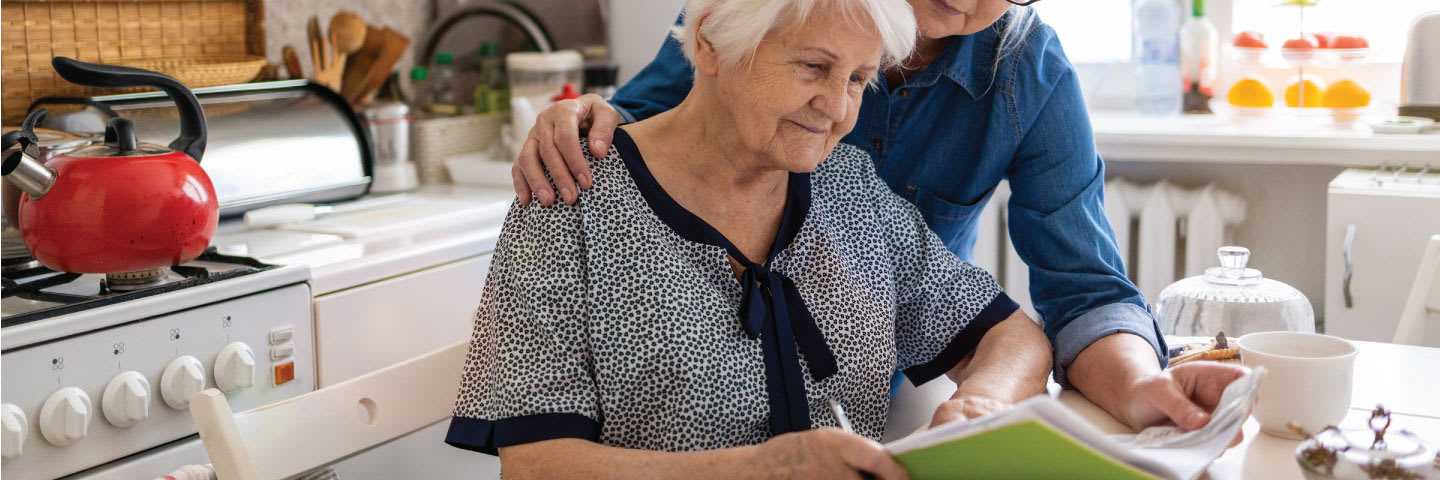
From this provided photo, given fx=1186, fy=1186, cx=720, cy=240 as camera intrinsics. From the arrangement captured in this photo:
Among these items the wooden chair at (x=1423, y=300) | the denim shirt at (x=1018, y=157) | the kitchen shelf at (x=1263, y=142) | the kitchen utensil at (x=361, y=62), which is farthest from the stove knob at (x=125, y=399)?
the kitchen shelf at (x=1263, y=142)

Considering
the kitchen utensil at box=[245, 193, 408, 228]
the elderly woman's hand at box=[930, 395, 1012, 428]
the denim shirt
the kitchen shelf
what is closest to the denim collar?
the denim shirt

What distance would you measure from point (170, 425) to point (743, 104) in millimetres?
939

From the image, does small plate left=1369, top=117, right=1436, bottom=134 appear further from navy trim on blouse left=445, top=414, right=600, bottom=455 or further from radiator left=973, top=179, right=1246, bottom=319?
navy trim on blouse left=445, top=414, right=600, bottom=455

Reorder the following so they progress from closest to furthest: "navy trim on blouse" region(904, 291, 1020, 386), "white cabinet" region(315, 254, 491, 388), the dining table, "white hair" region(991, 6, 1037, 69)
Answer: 1. the dining table
2. "navy trim on blouse" region(904, 291, 1020, 386)
3. "white hair" region(991, 6, 1037, 69)
4. "white cabinet" region(315, 254, 491, 388)

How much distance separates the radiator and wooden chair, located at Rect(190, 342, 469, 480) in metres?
1.52

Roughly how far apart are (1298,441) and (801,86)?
0.56 m

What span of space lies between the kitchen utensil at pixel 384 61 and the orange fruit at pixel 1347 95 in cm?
191

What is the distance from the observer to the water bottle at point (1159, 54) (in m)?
2.63

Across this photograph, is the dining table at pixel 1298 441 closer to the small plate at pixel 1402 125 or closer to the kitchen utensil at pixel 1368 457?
the kitchen utensil at pixel 1368 457

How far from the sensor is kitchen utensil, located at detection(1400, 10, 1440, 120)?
86.6 inches

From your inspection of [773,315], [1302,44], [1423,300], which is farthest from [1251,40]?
[773,315]

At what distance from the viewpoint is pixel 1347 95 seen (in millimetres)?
2414

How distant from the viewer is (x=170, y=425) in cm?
157

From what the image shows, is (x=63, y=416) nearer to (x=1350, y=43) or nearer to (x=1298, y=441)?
(x=1298, y=441)
